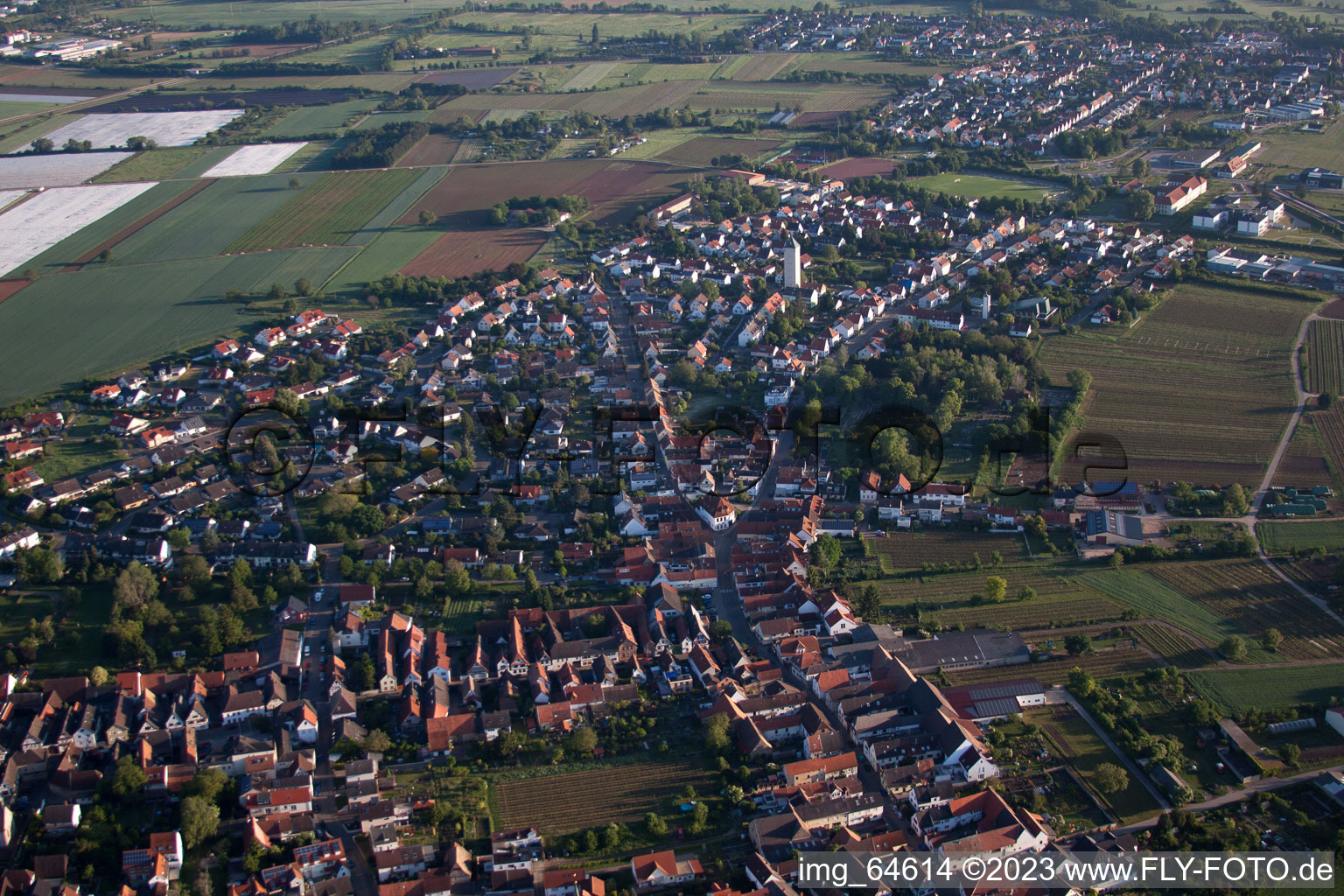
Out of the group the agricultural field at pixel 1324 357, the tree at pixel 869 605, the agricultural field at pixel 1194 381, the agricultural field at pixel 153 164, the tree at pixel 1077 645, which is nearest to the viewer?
the tree at pixel 1077 645

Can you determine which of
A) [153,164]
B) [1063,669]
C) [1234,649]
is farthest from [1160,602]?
[153,164]

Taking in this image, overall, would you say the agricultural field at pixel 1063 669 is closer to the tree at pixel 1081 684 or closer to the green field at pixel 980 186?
the tree at pixel 1081 684

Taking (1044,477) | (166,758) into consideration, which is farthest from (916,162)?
(166,758)

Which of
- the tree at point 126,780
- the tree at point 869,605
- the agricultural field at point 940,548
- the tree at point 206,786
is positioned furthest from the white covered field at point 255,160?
the tree at point 869,605

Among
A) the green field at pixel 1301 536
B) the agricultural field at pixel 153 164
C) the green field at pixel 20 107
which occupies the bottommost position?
the green field at pixel 1301 536

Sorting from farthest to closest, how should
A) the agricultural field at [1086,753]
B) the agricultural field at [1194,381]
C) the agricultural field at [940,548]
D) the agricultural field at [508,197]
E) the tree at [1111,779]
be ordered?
the agricultural field at [508,197]
the agricultural field at [1194,381]
the agricultural field at [940,548]
the tree at [1111,779]
the agricultural field at [1086,753]

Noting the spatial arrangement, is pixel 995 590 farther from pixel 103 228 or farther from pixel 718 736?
pixel 103 228

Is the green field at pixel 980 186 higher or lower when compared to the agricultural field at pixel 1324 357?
higher
